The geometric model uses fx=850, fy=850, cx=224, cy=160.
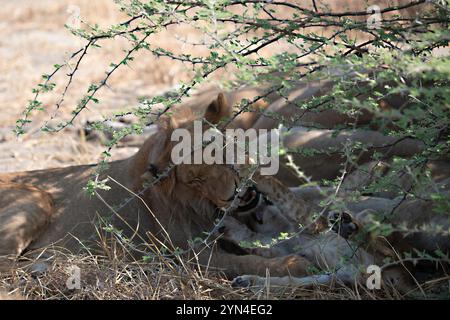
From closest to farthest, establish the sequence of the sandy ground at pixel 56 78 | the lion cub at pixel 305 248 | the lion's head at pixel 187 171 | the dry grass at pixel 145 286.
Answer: the dry grass at pixel 145 286 → the lion cub at pixel 305 248 → the lion's head at pixel 187 171 → the sandy ground at pixel 56 78

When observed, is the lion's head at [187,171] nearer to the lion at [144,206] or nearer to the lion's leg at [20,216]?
the lion at [144,206]

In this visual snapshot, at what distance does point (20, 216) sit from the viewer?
4715 mm

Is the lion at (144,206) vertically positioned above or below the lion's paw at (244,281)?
above

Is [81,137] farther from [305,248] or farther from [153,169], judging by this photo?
[305,248]

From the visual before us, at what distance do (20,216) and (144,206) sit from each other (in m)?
0.69

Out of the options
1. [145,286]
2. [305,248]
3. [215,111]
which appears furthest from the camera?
[215,111]

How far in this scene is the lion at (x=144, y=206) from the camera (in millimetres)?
4520

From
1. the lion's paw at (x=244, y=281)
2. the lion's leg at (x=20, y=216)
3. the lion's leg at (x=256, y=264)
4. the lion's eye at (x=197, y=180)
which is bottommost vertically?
the lion's leg at (x=256, y=264)

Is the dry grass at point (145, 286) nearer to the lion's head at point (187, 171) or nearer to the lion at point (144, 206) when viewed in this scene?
the lion at point (144, 206)

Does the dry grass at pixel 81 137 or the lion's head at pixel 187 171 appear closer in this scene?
the dry grass at pixel 81 137

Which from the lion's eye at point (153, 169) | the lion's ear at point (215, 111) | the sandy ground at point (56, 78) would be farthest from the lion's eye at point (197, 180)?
the sandy ground at point (56, 78)

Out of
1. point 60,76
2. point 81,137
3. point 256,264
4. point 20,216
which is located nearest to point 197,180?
point 256,264

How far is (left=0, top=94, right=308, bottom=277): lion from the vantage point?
14.8 ft

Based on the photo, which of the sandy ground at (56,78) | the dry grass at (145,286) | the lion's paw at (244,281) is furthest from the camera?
the sandy ground at (56,78)
